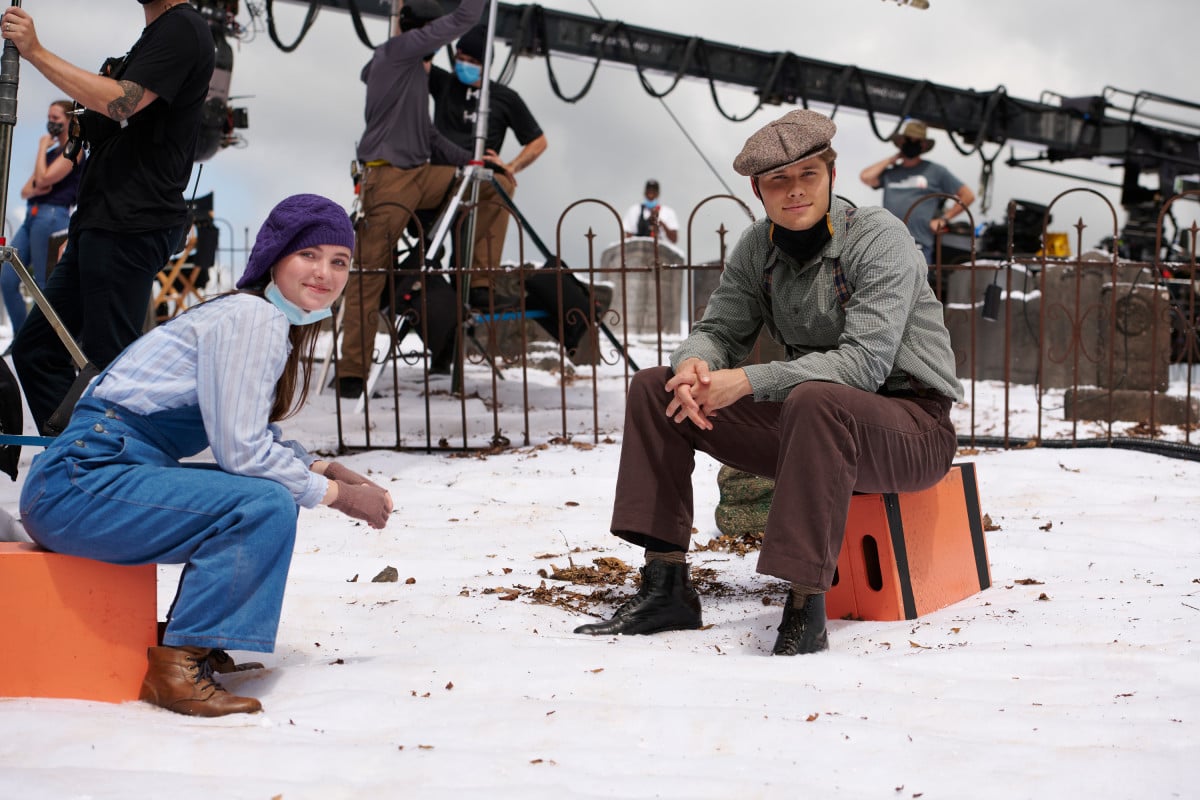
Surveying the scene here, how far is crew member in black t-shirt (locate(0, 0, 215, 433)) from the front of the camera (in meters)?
3.53

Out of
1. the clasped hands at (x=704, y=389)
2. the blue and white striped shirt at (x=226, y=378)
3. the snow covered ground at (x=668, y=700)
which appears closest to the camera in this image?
the snow covered ground at (x=668, y=700)

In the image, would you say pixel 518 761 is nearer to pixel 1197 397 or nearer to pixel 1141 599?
pixel 1141 599

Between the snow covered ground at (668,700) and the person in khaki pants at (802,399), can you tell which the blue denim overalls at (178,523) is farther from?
the person in khaki pants at (802,399)

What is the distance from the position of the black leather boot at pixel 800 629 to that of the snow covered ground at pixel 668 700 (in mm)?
70

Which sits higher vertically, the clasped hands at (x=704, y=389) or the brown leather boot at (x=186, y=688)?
the clasped hands at (x=704, y=389)

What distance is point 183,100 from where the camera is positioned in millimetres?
3688

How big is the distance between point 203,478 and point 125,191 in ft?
5.71

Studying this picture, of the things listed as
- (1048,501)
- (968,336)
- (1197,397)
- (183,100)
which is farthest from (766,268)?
(968,336)

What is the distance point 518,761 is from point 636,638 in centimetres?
96

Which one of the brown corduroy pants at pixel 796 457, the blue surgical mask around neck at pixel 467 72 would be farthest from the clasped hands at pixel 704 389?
the blue surgical mask around neck at pixel 467 72

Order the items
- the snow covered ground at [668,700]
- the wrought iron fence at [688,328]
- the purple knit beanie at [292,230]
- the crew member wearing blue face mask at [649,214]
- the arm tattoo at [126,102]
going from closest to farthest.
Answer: the snow covered ground at [668,700] → the purple knit beanie at [292,230] → the arm tattoo at [126,102] → the wrought iron fence at [688,328] → the crew member wearing blue face mask at [649,214]

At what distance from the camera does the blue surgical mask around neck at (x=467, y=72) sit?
7.85 meters

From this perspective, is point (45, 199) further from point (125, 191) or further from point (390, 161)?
point (125, 191)

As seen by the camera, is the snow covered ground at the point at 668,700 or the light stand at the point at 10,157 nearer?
the snow covered ground at the point at 668,700
